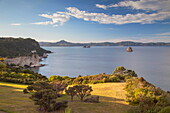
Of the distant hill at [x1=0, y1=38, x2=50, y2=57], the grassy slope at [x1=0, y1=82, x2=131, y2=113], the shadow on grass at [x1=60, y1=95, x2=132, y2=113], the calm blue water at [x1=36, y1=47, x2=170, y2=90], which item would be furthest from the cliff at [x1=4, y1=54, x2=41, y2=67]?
the shadow on grass at [x1=60, y1=95, x2=132, y2=113]

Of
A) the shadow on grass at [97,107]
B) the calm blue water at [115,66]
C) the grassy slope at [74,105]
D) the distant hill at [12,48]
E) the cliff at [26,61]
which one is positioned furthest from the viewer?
the distant hill at [12,48]

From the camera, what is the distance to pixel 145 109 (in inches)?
385

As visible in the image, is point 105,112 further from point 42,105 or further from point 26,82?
point 26,82

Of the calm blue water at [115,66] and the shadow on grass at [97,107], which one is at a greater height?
the shadow on grass at [97,107]

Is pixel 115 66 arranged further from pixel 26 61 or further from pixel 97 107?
pixel 97 107

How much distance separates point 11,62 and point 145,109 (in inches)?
3003

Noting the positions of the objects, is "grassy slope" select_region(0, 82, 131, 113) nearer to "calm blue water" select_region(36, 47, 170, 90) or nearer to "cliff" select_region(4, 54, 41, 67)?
"calm blue water" select_region(36, 47, 170, 90)

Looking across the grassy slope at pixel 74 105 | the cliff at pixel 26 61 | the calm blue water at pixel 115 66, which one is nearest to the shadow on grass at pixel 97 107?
the grassy slope at pixel 74 105

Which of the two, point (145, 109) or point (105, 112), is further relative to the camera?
point (105, 112)

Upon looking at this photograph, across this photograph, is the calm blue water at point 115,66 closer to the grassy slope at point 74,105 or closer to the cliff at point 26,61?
the cliff at point 26,61

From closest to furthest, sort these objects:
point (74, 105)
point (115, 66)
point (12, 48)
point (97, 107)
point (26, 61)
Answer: point (97, 107) < point (74, 105) < point (115, 66) < point (26, 61) < point (12, 48)

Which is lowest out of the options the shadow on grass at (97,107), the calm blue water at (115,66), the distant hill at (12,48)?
the calm blue water at (115,66)

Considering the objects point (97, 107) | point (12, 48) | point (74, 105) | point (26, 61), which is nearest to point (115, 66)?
point (26, 61)

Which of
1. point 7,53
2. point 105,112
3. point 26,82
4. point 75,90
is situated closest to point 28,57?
point 7,53
